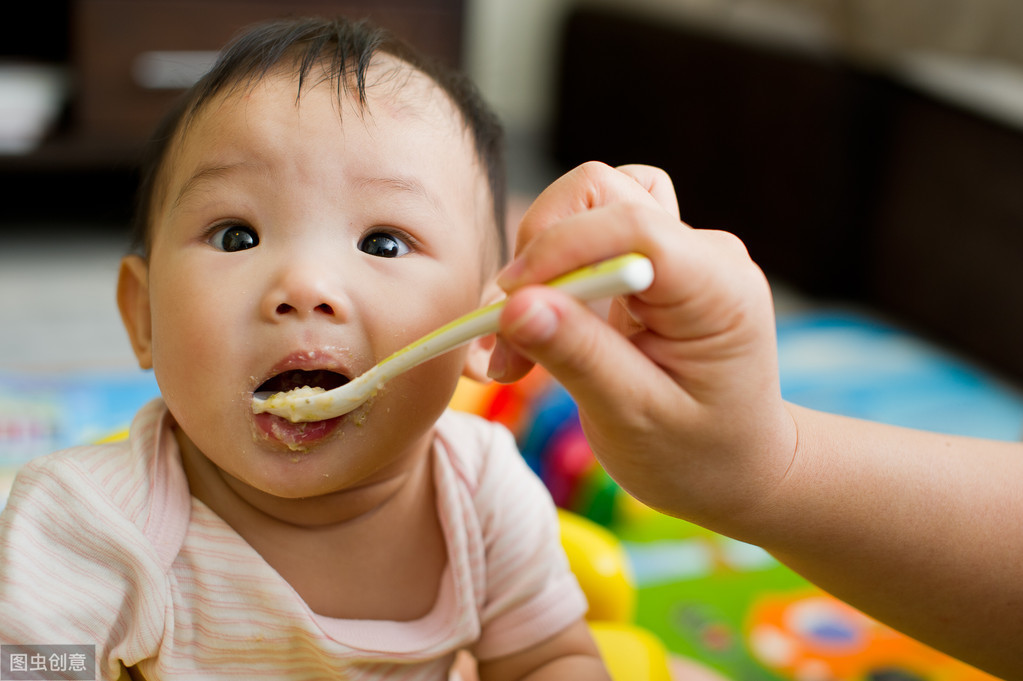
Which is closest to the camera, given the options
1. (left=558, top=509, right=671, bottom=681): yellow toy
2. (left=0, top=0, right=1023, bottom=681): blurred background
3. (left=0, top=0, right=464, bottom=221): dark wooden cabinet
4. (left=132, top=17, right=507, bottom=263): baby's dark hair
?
(left=132, top=17, right=507, bottom=263): baby's dark hair

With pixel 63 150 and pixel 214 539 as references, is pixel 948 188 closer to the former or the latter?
pixel 214 539

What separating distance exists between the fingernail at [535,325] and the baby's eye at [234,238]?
0.23 m

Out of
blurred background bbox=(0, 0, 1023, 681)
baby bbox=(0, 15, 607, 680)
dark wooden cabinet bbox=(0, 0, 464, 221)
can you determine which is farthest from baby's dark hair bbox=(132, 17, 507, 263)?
dark wooden cabinet bbox=(0, 0, 464, 221)

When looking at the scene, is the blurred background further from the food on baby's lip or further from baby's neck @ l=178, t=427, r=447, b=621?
the food on baby's lip

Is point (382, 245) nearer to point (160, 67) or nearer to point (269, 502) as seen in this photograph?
point (269, 502)

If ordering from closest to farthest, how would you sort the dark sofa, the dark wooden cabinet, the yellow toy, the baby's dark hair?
the baby's dark hair
the yellow toy
the dark sofa
the dark wooden cabinet

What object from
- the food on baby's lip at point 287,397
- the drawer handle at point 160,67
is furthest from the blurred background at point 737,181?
the food on baby's lip at point 287,397

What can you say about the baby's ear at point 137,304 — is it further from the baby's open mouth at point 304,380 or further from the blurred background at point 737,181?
the blurred background at point 737,181

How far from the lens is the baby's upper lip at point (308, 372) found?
21.4 inches

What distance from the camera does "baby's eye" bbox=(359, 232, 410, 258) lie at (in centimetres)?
59

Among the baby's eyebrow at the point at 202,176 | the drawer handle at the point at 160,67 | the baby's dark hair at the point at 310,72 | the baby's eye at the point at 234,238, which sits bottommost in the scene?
the baby's eye at the point at 234,238

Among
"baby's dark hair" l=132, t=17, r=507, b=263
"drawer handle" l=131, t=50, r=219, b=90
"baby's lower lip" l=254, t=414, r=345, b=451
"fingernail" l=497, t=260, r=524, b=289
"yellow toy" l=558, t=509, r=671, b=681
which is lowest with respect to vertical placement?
"yellow toy" l=558, t=509, r=671, b=681

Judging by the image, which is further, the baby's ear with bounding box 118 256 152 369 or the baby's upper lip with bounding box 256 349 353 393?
the baby's ear with bounding box 118 256 152 369

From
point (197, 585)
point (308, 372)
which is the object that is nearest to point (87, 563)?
point (197, 585)
